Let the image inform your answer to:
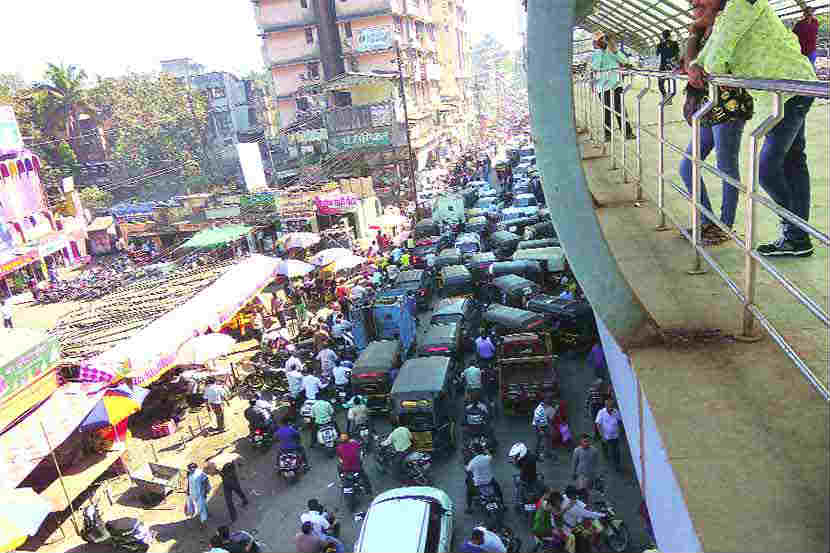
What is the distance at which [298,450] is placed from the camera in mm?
12328

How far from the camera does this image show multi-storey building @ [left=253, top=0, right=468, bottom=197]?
44.1 meters

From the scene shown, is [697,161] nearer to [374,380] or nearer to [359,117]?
[374,380]

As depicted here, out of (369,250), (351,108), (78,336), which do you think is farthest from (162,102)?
(78,336)

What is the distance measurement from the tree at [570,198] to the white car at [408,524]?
6568 mm

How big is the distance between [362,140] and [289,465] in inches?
1364

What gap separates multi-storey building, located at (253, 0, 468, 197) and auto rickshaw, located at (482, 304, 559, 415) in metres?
30.8

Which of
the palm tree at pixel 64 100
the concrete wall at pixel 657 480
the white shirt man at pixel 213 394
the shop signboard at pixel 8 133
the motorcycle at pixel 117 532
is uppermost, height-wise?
the palm tree at pixel 64 100

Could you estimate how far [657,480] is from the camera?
8.59ft

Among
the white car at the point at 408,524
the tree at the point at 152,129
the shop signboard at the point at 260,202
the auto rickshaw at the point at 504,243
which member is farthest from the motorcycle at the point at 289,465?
the tree at the point at 152,129

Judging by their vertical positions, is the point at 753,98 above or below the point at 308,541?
above

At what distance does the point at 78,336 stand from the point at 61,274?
23.8m

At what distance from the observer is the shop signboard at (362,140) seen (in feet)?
142

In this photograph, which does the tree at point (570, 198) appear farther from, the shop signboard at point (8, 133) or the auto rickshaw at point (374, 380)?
the shop signboard at point (8, 133)

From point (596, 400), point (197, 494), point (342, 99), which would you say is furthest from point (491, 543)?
point (342, 99)
